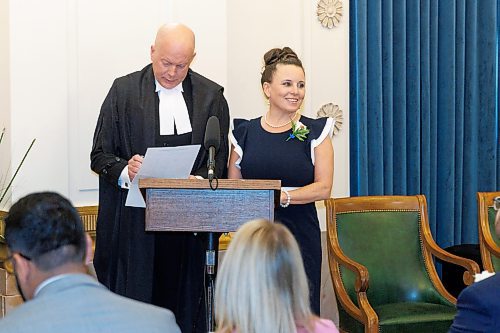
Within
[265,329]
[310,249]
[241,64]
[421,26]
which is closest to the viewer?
[265,329]

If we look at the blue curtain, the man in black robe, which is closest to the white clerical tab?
the man in black robe

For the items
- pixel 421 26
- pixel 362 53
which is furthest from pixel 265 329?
pixel 421 26

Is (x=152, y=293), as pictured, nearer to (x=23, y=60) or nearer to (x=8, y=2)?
(x=23, y=60)

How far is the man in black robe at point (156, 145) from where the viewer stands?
4.16 m

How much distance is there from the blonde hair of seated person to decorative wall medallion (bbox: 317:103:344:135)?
362 cm

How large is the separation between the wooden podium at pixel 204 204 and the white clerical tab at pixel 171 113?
2.63ft

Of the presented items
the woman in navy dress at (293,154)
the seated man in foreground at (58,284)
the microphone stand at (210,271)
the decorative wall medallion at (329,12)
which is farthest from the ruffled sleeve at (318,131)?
the seated man in foreground at (58,284)

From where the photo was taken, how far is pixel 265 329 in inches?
86.8

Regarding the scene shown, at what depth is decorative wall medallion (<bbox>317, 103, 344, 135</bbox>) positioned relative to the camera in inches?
231

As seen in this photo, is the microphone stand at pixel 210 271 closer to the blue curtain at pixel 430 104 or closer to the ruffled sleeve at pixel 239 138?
the ruffled sleeve at pixel 239 138

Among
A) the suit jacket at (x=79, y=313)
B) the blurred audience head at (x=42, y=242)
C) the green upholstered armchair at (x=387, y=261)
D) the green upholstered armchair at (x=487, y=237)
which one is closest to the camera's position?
the suit jacket at (x=79, y=313)

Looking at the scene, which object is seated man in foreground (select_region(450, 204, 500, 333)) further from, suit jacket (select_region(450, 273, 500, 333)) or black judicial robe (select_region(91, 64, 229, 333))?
black judicial robe (select_region(91, 64, 229, 333))

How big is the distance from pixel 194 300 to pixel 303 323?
6.75ft

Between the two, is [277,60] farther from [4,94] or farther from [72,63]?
[4,94]
